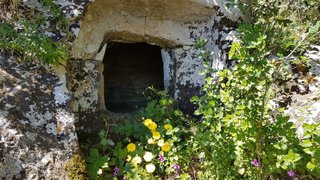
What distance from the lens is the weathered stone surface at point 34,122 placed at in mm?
2580

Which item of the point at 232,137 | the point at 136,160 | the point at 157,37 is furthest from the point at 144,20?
the point at 232,137

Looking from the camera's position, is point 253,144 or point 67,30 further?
point 67,30

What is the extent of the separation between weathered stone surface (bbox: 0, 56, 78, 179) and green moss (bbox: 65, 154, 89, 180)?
0.11ft

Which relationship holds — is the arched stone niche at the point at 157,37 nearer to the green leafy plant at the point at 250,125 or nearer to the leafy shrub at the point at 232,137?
the leafy shrub at the point at 232,137

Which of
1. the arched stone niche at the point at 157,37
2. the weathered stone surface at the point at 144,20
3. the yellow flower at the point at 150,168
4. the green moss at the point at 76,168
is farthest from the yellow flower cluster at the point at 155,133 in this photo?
the weathered stone surface at the point at 144,20

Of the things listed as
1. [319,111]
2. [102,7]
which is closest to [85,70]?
[102,7]

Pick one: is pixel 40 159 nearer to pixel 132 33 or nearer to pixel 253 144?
pixel 253 144

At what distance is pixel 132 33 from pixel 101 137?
47.0 inches

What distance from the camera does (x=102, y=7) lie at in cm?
368

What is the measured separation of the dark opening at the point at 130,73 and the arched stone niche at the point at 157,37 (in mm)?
498

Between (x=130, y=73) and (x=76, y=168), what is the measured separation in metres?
1.97

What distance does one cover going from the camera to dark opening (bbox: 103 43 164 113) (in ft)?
14.0

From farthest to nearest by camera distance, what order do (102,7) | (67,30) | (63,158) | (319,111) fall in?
1. (102,7)
2. (67,30)
3. (319,111)
4. (63,158)

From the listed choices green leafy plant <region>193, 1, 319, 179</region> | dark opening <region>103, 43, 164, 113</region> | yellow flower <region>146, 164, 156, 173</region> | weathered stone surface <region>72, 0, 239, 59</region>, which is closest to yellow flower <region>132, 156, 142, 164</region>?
yellow flower <region>146, 164, 156, 173</region>
